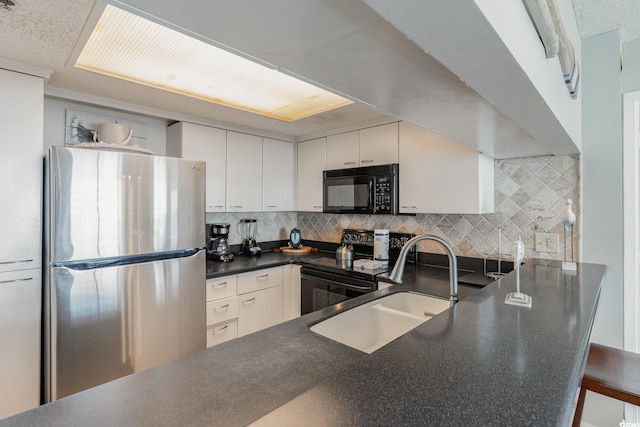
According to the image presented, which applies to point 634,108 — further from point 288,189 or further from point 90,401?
point 90,401

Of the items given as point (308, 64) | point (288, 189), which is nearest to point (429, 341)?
point (308, 64)

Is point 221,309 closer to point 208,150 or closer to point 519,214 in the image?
point 208,150

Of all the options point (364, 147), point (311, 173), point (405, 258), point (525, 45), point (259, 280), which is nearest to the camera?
point (525, 45)

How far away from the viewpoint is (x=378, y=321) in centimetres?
162

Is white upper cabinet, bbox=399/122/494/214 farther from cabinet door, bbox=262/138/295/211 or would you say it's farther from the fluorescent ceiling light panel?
cabinet door, bbox=262/138/295/211

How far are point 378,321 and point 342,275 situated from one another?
30.6 inches

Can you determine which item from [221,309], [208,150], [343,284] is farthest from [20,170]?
[343,284]

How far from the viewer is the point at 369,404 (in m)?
0.51

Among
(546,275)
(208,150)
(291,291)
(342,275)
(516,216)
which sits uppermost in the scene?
(208,150)

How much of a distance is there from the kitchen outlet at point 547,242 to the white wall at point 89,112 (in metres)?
2.94

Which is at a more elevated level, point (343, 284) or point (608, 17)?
point (608, 17)

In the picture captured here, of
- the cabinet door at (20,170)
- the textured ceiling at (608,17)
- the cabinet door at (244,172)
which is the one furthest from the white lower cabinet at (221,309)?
the textured ceiling at (608,17)

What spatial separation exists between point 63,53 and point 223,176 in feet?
4.46

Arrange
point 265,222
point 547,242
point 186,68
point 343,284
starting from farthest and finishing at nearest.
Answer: point 265,222
point 343,284
point 547,242
point 186,68
